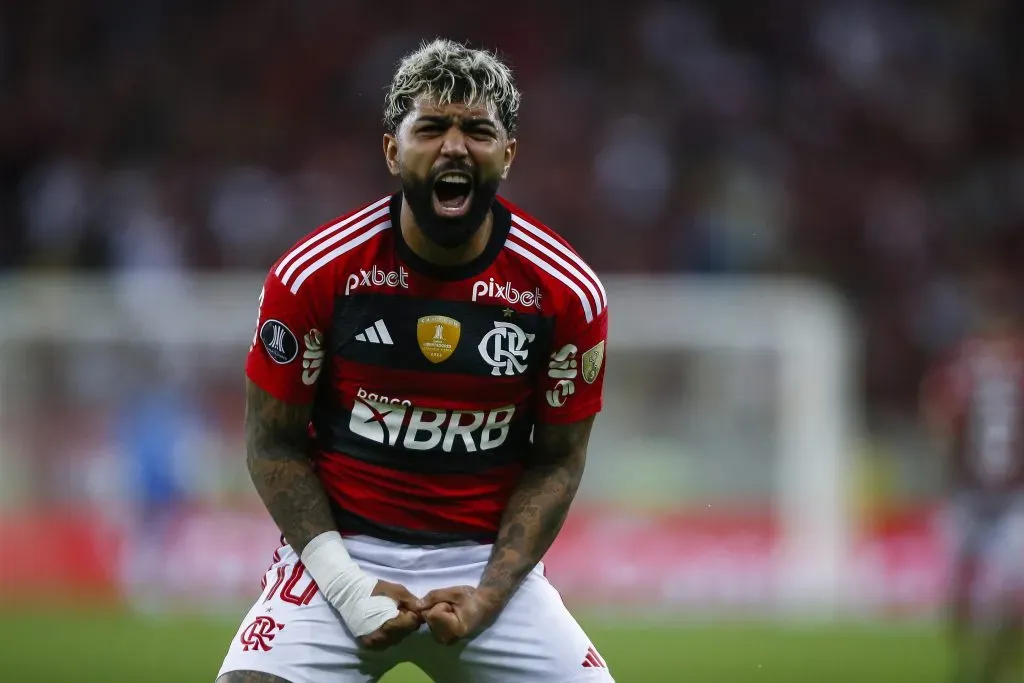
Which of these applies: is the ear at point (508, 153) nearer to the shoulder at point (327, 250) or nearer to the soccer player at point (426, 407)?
the soccer player at point (426, 407)

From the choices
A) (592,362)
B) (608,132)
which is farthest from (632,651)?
(608,132)

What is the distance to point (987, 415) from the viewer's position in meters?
11.1

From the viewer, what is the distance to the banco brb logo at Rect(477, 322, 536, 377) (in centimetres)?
434

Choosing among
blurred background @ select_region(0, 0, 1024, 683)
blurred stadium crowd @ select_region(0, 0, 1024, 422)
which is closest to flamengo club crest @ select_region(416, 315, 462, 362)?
blurred background @ select_region(0, 0, 1024, 683)

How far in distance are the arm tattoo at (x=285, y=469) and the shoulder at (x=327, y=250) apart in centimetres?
34

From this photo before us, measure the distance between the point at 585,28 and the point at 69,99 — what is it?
6.43m

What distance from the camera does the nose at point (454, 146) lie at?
4141 mm

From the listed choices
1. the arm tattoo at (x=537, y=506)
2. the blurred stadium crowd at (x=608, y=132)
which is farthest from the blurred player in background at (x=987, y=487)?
the arm tattoo at (x=537, y=506)

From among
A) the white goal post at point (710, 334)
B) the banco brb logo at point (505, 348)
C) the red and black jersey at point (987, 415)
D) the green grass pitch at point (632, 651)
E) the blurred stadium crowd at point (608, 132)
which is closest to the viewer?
the banco brb logo at point (505, 348)

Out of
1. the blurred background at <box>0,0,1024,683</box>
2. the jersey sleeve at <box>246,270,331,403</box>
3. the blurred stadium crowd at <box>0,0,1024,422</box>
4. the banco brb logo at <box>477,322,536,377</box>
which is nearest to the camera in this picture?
the jersey sleeve at <box>246,270,331,403</box>

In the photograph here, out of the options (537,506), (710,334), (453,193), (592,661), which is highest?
(710,334)

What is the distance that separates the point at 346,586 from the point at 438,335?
70 cm

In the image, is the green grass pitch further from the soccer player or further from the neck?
the neck

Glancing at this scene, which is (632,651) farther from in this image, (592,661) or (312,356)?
(312,356)
